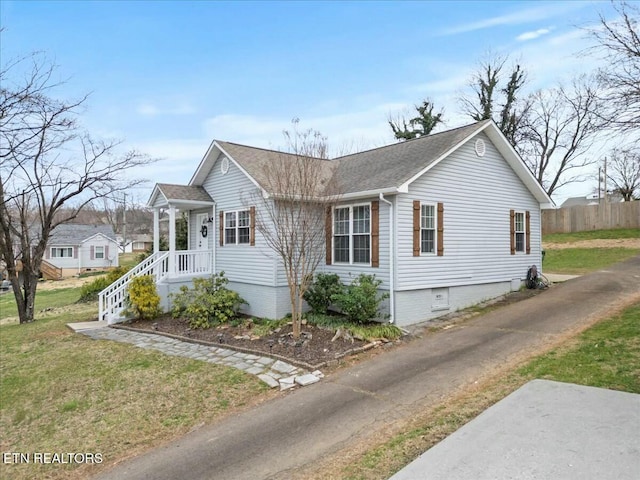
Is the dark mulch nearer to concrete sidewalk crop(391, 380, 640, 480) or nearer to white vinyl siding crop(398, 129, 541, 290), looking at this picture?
white vinyl siding crop(398, 129, 541, 290)

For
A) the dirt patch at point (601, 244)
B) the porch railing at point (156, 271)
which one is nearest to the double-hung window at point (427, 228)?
the porch railing at point (156, 271)

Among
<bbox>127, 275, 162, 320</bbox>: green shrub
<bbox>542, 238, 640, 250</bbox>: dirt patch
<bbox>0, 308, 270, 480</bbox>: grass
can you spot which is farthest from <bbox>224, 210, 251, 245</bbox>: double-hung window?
<bbox>542, 238, 640, 250</bbox>: dirt patch

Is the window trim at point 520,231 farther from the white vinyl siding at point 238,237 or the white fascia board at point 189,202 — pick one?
the white fascia board at point 189,202

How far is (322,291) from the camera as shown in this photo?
1081cm

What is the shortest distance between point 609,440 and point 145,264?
13.5m

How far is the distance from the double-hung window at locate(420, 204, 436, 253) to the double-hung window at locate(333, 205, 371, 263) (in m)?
1.44

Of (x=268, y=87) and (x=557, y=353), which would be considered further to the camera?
(x=268, y=87)

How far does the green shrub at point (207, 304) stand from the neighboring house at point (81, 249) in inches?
1309

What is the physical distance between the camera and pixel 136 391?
7016 mm

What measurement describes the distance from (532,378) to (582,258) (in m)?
18.4

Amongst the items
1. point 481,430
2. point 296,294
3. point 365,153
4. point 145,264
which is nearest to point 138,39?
point 145,264

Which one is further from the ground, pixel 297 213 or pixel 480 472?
pixel 297 213

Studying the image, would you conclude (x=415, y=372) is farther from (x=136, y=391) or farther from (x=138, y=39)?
(x=138, y=39)

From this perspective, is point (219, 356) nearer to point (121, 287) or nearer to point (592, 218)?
point (121, 287)
